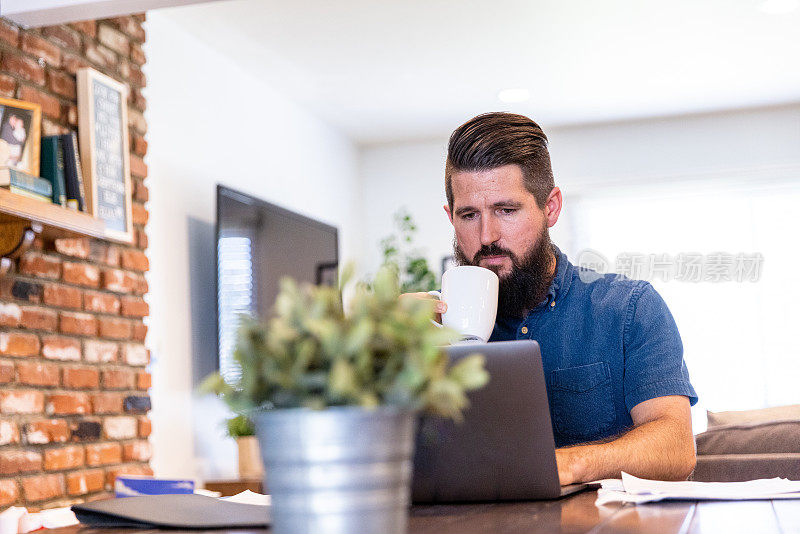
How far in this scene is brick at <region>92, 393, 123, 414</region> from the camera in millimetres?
2844

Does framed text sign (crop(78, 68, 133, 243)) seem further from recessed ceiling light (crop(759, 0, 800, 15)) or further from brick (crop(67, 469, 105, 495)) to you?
recessed ceiling light (crop(759, 0, 800, 15))

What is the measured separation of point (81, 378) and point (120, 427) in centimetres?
30

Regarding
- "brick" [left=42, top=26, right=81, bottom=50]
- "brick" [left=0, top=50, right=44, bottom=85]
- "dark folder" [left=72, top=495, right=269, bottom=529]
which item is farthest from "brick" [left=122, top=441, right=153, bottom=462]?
"dark folder" [left=72, top=495, right=269, bottom=529]

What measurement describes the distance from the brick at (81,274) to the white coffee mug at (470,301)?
171cm

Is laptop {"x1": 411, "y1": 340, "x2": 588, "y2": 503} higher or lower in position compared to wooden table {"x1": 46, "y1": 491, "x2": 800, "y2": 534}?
higher

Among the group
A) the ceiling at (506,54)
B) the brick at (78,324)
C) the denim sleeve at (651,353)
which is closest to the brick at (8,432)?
the brick at (78,324)

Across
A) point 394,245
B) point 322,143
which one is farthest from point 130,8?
point 394,245

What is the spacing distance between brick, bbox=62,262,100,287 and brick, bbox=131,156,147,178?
1.45 ft

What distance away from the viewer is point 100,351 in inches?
113

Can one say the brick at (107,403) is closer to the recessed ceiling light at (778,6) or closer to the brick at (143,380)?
the brick at (143,380)

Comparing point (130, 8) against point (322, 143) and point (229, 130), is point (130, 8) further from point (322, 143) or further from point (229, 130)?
point (322, 143)

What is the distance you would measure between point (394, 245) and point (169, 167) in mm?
2529

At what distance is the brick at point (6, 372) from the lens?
241cm

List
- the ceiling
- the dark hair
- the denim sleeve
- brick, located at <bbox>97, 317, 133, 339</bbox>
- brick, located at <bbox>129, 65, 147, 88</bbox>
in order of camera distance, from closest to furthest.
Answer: the denim sleeve < the dark hair < brick, located at <bbox>97, 317, 133, 339</bbox> < brick, located at <bbox>129, 65, 147, 88</bbox> < the ceiling
